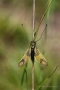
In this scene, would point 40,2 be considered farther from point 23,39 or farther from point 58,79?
point 58,79

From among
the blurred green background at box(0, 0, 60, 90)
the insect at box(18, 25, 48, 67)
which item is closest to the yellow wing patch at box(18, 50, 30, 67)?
the insect at box(18, 25, 48, 67)

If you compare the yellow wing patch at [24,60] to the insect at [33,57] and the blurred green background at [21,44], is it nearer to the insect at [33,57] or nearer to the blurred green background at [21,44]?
the insect at [33,57]

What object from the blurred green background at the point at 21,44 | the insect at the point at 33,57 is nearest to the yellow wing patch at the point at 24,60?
the insect at the point at 33,57

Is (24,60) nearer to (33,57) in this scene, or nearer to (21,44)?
(33,57)

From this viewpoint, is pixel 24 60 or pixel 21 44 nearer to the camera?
pixel 24 60

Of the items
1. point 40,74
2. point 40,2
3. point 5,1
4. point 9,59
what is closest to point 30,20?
point 40,2

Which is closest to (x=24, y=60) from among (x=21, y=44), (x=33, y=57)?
(x=33, y=57)

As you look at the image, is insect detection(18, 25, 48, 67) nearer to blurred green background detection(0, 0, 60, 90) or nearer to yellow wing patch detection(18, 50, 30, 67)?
yellow wing patch detection(18, 50, 30, 67)

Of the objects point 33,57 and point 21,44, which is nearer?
point 33,57

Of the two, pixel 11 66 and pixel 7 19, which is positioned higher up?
pixel 7 19
